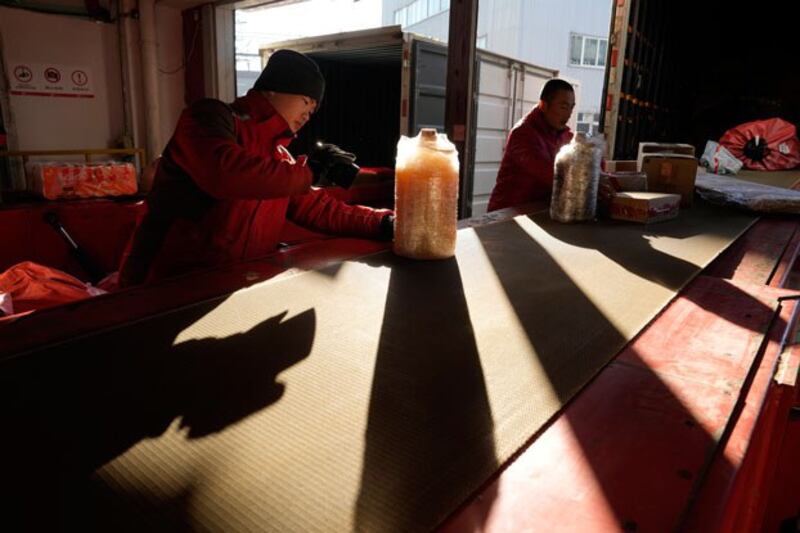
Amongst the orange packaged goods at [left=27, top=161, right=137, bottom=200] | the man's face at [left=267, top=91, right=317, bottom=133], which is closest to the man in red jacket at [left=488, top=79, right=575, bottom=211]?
the man's face at [left=267, top=91, right=317, bottom=133]

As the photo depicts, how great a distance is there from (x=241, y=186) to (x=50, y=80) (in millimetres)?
6091

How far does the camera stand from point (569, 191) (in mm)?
2016

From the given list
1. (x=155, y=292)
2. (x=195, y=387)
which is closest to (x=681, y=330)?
(x=195, y=387)

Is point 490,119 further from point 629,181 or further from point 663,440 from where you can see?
point 663,440

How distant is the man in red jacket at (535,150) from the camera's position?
2.96 meters

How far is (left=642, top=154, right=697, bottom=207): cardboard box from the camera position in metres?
2.49

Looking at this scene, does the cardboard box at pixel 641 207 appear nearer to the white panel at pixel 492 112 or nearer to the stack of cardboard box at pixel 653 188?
the stack of cardboard box at pixel 653 188

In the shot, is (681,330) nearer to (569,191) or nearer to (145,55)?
(569,191)

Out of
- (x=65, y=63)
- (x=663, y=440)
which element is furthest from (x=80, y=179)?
(x=65, y=63)

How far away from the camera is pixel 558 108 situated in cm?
319

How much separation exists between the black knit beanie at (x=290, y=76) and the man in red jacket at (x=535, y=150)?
59.0 inches

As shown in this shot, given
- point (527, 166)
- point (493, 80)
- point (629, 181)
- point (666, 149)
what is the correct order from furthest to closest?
point (493, 80) < point (666, 149) < point (527, 166) < point (629, 181)

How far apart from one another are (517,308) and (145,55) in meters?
6.99

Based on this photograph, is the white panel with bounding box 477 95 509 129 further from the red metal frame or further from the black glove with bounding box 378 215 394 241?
the red metal frame
